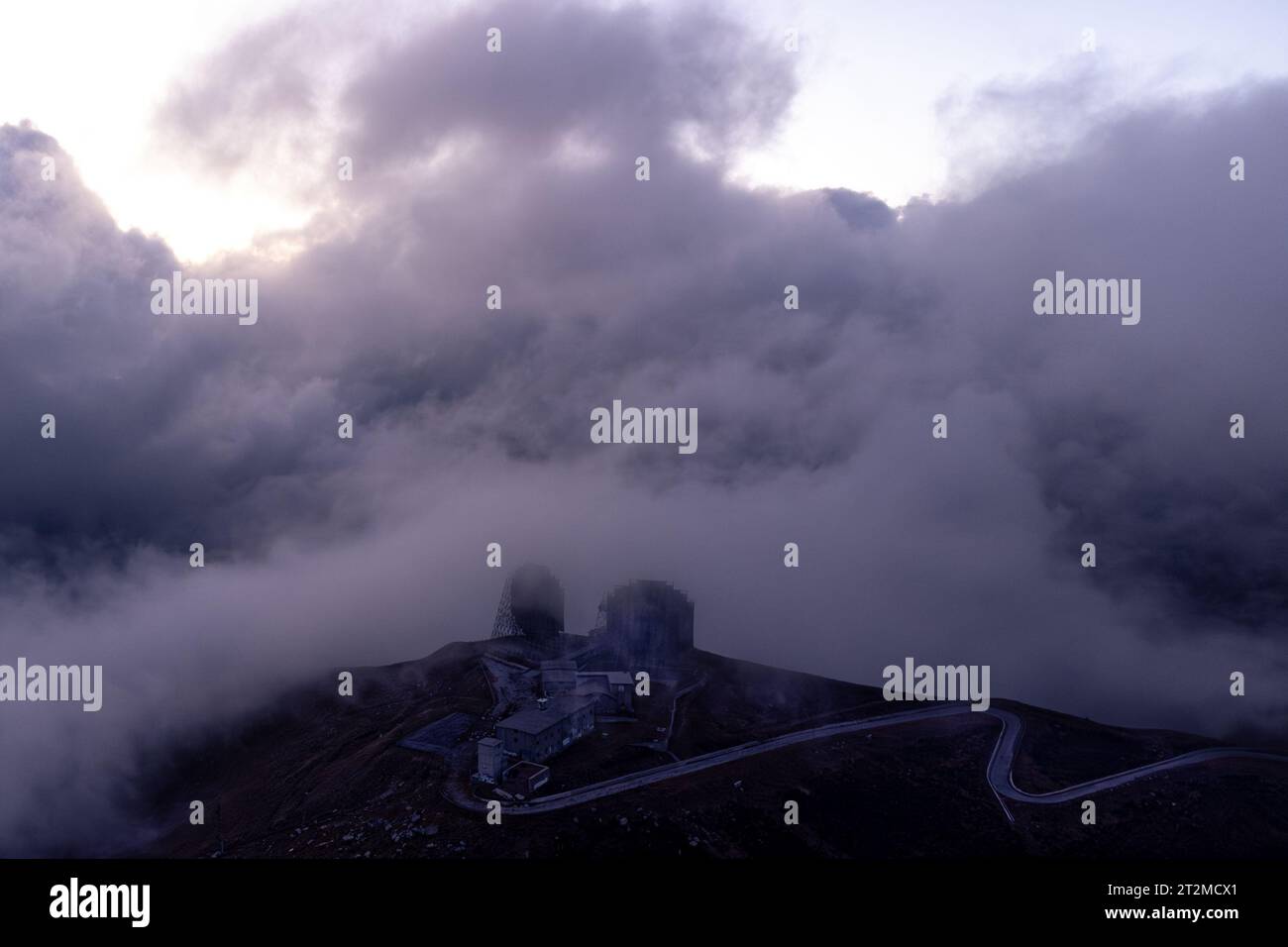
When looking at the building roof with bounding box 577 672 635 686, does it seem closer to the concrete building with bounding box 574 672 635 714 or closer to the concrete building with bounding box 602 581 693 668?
the concrete building with bounding box 574 672 635 714

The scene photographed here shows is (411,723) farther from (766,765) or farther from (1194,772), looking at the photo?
(1194,772)

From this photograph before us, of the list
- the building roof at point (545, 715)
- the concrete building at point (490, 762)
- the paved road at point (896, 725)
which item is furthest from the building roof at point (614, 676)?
the concrete building at point (490, 762)

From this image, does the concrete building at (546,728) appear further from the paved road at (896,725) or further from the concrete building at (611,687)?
the paved road at (896,725)
